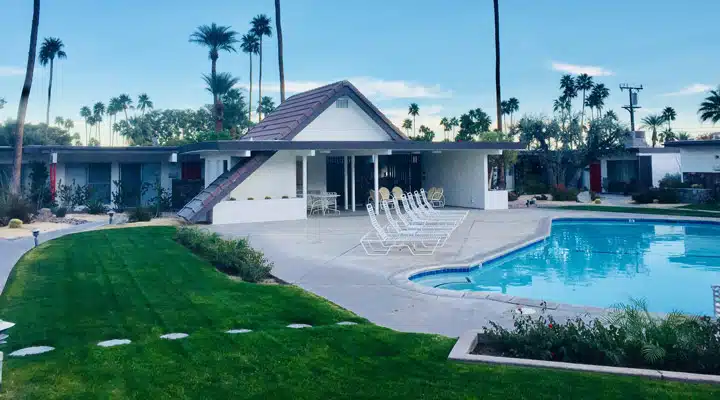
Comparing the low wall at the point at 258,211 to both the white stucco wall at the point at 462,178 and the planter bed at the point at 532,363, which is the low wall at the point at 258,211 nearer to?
the white stucco wall at the point at 462,178

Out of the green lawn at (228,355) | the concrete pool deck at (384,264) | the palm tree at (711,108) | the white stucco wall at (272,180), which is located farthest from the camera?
the palm tree at (711,108)

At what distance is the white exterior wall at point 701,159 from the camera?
28359 millimetres

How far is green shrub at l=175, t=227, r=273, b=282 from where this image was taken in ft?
32.8

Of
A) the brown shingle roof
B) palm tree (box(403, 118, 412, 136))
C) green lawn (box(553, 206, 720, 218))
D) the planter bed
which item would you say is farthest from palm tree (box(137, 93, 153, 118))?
the planter bed

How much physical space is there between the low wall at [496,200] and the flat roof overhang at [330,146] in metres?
2.22

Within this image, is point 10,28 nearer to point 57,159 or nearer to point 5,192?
point 57,159

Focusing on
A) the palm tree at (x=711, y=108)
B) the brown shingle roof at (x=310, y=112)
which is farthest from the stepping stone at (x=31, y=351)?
the palm tree at (x=711, y=108)

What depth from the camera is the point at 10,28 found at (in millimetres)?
28047

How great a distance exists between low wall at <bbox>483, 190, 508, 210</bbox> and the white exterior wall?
37.1 ft

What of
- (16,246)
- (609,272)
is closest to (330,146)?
(16,246)

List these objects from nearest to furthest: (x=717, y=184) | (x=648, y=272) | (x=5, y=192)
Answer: (x=648, y=272)
(x=5, y=192)
(x=717, y=184)

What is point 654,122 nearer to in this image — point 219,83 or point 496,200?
point 496,200

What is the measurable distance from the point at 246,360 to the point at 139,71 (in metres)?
53.0

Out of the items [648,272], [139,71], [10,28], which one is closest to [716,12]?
[648,272]
